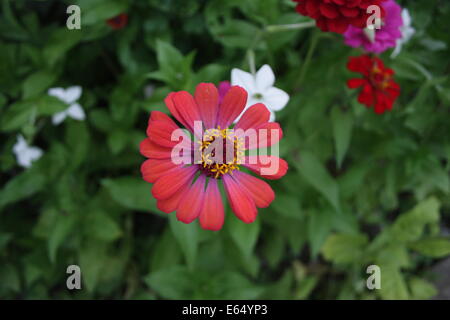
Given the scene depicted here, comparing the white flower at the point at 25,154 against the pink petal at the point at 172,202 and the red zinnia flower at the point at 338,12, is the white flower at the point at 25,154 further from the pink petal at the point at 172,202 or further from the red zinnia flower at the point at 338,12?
the red zinnia flower at the point at 338,12

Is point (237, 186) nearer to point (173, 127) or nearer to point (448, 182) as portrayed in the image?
point (173, 127)

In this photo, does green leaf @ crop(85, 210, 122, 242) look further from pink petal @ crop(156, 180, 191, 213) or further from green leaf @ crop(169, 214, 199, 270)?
pink petal @ crop(156, 180, 191, 213)

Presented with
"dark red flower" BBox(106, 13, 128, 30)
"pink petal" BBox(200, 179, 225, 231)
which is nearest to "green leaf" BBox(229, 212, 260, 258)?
"pink petal" BBox(200, 179, 225, 231)

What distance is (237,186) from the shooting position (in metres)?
0.72

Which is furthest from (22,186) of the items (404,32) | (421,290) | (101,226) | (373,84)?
(421,290)

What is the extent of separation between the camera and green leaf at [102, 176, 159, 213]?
3.78 feet

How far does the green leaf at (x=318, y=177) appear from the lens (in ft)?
3.83

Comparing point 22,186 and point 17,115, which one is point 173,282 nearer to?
point 22,186

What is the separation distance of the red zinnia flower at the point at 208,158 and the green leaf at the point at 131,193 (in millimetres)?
451

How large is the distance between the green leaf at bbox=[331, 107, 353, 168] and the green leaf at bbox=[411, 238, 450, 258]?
541 millimetres

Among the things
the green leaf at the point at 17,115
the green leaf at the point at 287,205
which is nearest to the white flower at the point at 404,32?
the green leaf at the point at 287,205

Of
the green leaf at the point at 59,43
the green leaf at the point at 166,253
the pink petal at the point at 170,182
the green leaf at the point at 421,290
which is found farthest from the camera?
the green leaf at the point at 421,290

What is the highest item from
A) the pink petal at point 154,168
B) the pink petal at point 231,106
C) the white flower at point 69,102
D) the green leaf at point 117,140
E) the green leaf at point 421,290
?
the white flower at point 69,102
